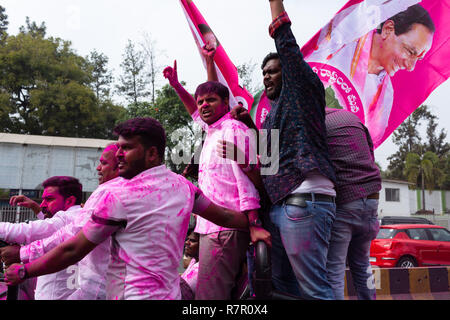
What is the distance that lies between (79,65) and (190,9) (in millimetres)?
29221

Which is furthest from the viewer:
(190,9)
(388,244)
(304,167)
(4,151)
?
(4,151)

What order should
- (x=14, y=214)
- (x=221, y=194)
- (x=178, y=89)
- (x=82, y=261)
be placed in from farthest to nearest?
(x=14, y=214) → (x=178, y=89) → (x=82, y=261) → (x=221, y=194)

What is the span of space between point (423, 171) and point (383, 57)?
1416 inches

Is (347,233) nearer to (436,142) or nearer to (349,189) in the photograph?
(349,189)

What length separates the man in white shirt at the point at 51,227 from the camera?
2285 millimetres

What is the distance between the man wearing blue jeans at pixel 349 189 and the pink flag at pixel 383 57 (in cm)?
171

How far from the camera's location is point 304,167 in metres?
2.09

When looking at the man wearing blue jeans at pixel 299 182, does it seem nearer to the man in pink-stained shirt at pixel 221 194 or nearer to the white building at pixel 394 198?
the man in pink-stained shirt at pixel 221 194

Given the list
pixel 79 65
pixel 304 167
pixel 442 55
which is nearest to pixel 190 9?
pixel 442 55

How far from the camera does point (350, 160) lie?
2439 millimetres

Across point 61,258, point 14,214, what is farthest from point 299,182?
point 14,214

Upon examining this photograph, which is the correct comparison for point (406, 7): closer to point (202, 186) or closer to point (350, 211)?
point (350, 211)

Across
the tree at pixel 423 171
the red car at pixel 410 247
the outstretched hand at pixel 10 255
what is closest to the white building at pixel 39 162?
the red car at pixel 410 247

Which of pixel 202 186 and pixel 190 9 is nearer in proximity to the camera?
pixel 202 186
